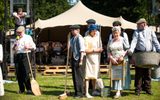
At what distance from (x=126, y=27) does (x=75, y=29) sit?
1297 centimetres

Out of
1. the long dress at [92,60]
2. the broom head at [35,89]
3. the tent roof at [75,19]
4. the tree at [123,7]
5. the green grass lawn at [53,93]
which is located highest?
the tree at [123,7]

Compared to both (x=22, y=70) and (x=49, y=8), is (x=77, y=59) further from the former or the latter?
(x=49, y=8)

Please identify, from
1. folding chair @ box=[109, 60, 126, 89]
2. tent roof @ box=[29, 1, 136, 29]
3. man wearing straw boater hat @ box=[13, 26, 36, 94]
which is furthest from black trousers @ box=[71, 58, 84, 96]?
tent roof @ box=[29, 1, 136, 29]

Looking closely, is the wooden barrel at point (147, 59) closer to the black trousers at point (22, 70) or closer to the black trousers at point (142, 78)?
the black trousers at point (142, 78)

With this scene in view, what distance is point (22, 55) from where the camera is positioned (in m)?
12.1

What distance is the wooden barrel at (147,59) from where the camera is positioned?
11078 mm

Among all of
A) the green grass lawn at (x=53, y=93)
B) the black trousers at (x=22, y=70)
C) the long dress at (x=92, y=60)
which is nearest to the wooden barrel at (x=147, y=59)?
the green grass lawn at (x=53, y=93)

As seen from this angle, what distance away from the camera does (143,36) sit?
1143 cm

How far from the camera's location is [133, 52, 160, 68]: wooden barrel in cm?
1108

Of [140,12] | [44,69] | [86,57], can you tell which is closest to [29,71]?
[86,57]

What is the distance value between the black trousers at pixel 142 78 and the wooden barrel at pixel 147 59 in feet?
1.16

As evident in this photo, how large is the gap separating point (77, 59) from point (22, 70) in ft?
5.43

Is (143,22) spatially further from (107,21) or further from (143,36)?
(107,21)

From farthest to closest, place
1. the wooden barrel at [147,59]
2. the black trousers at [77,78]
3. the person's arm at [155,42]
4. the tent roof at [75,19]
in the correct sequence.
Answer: the tent roof at [75,19] → the person's arm at [155,42] → the black trousers at [77,78] → the wooden barrel at [147,59]
